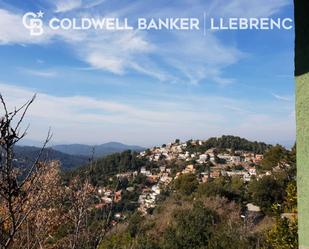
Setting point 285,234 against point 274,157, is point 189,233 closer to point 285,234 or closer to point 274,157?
point 285,234

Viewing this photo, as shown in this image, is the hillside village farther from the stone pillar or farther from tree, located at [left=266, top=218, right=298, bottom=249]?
the stone pillar

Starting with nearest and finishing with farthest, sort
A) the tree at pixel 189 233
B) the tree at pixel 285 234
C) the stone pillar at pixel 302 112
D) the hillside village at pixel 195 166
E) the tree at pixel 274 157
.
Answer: the stone pillar at pixel 302 112, the tree at pixel 285 234, the tree at pixel 189 233, the tree at pixel 274 157, the hillside village at pixel 195 166

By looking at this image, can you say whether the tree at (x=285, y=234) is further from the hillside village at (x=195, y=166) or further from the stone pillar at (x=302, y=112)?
the hillside village at (x=195, y=166)

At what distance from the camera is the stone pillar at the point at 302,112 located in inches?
57.9

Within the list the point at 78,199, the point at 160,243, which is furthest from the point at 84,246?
the point at 160,243

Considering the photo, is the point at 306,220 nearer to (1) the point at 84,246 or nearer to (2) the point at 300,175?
(2) the point at 300,175

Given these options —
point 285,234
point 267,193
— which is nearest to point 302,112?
point 285,234

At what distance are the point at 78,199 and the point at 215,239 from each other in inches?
442

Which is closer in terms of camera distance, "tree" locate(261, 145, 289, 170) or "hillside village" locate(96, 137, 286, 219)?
"tree" locate(261, 145, 289, 170)

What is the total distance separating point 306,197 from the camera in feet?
4.80

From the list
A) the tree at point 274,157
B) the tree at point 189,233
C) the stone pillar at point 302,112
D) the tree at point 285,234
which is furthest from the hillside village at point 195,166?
the stone pillar at point 302,112

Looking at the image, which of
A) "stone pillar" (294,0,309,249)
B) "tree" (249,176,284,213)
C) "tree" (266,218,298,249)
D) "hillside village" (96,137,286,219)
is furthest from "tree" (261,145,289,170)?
"stone pillar" (294,0,309,249)

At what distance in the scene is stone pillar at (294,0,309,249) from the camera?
147 cm

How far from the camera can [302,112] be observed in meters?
1.50
